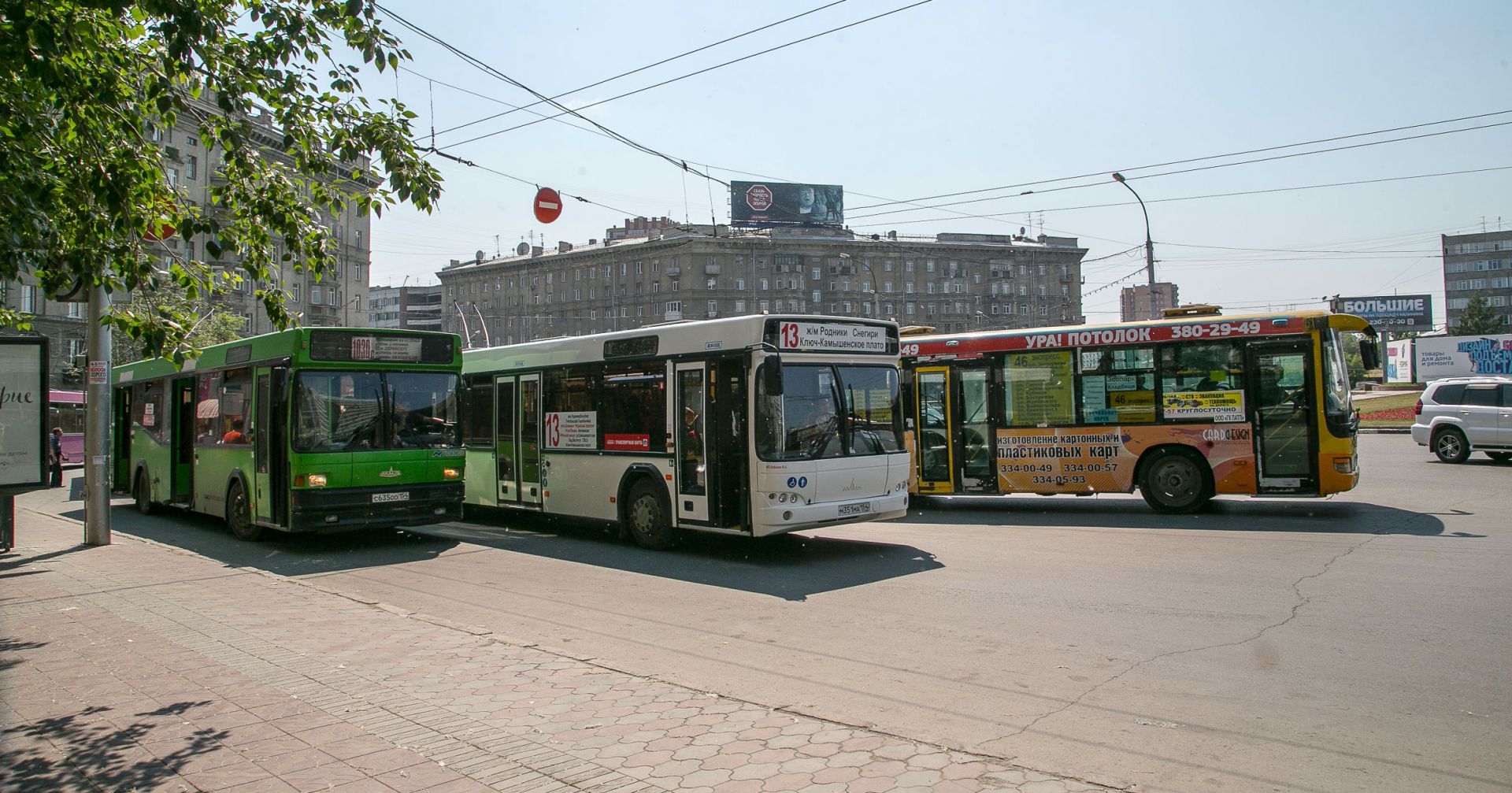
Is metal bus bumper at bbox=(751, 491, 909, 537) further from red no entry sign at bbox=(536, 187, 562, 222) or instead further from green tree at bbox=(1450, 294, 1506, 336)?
green tree at bbox=(1450, 294, 1506, 336)

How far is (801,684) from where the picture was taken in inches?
250

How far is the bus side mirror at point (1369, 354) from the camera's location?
541 inches

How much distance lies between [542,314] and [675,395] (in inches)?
3403

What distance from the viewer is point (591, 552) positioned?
1272cm

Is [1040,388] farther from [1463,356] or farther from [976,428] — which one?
[1463,356]

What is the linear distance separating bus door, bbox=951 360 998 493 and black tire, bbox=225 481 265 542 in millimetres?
10666

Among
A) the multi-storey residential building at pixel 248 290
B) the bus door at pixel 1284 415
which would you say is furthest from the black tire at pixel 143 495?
the multi-storey residential building at pixel 248 290

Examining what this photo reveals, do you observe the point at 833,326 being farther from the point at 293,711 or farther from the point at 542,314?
the point at 542,314

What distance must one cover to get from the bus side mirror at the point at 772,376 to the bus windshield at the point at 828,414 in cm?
22

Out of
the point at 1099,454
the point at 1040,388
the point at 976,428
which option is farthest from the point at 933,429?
the point at 1099,454

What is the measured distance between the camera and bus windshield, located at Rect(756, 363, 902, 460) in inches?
428

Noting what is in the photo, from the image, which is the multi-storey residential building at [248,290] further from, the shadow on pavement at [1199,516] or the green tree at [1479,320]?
Result: the green tree at [1479,320]

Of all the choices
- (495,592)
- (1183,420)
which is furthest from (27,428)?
(1183,420)

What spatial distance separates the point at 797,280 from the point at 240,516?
74901 mm
